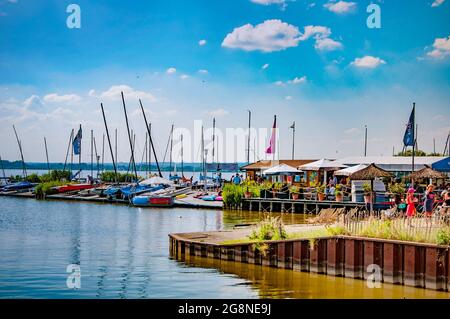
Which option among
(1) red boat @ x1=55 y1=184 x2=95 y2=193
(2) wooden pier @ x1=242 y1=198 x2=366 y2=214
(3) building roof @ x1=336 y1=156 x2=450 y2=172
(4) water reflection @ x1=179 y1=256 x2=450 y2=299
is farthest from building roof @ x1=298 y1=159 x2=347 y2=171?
(1) red boat @ x1=55 y1=184 x2=95 y2=193

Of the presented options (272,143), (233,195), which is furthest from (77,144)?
(233,195)

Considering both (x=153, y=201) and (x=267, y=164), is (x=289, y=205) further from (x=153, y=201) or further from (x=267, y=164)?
(x=267, y=164)

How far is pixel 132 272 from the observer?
21875 mm

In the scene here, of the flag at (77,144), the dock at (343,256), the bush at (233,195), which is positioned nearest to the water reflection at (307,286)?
the dock at (343,256)

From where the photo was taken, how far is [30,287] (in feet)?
63.1

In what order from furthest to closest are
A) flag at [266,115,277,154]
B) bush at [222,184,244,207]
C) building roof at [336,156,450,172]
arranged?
flag at [266,115,277,154] < bush at [222,184,244,207] < building roof at [336,156,450,172]

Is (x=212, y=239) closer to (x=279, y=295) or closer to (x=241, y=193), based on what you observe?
(x=279, y=295)

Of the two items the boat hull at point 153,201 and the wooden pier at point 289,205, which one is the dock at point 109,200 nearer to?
the boat hull at point 153,201

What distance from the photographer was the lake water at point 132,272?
A: 18.3 meters

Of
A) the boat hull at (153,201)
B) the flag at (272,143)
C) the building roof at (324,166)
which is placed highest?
the flag at (272,143)

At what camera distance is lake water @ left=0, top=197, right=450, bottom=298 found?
720 inches

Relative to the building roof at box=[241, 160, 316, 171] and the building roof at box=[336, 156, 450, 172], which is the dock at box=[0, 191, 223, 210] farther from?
the building roof at box=[336, 156, 450, 172]
